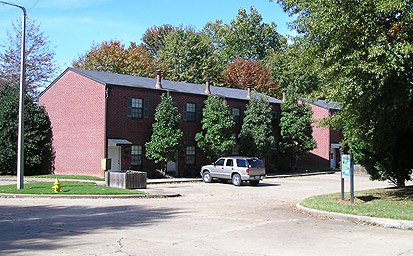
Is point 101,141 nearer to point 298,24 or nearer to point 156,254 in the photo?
point 298,24

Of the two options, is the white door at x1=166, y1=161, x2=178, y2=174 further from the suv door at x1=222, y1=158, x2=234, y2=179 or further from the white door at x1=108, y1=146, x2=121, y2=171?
the suv door at x1=222, y1=158, x2=234, y2=179

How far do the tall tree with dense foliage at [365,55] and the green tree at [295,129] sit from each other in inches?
929

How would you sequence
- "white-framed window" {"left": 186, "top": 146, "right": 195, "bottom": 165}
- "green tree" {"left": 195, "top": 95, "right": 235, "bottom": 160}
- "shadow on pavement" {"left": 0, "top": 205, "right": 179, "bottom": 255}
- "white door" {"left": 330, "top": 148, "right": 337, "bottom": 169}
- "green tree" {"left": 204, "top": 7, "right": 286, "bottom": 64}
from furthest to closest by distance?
"green tree" {"left": 204, "top": 7, "right": 286, "bottom": 64}, "white door" {"left": 330, "top": 148, "right": 337, "bottom": 169}, "white-framed window" {"left": 186, "top": 146, "right": 195, "bottom": 165}, "green tree" {"left": 195, "top": 95, "right": 235, "bottom": 160}, "shadow on pavement" {"left": 0, "top": 205, "right": 179, "bottom": 255}

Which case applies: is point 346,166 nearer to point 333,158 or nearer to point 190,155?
point 190,155

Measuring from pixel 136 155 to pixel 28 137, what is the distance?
8.84 metres

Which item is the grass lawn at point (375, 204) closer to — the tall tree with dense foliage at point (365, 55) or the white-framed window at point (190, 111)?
the tall tree with dense foliage at point (365, 55)

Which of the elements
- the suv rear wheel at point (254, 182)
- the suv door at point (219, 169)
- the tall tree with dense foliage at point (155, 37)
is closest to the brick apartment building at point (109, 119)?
the suv door at point (219, 169)

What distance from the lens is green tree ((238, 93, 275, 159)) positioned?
1442 inches

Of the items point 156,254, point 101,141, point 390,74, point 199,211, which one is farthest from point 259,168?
point 156,254

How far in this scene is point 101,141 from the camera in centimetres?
3056

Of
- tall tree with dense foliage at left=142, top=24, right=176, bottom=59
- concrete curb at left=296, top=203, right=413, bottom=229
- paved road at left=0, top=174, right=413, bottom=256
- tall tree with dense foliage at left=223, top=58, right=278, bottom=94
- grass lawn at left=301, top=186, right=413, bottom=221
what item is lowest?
paved road at left=0, top=174, right=413, bottom=256

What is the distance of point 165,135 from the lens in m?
31.9

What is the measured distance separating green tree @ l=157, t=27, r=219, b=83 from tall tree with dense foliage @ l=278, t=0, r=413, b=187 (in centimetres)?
4217

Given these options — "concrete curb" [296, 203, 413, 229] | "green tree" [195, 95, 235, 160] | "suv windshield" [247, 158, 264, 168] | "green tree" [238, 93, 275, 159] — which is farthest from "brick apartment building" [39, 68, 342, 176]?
"concrete curb" [296, 203, 413, 229]
